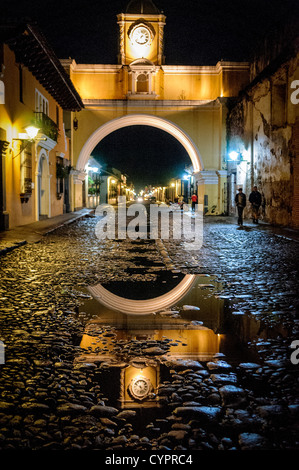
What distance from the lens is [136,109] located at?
31828 mm

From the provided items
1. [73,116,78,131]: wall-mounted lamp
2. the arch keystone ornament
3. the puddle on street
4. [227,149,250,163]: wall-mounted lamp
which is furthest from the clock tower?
the puddle on street

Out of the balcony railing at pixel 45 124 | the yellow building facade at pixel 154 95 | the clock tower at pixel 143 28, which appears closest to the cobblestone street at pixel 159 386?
the balcony railing at pixel 45 124

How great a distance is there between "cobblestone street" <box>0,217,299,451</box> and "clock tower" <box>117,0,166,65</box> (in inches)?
1125

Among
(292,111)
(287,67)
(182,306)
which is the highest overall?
(287,67)

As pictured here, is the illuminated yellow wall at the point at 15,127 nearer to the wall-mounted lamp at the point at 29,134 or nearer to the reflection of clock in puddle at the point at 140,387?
the wall-mounted lamp at the point at 29,134

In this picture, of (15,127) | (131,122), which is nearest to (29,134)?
(15,127)

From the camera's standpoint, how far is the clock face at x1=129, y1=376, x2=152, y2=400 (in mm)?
3070

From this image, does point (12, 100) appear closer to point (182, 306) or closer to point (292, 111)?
point (292, 111)

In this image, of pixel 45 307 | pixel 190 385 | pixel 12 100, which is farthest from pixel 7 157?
pixel 190 385

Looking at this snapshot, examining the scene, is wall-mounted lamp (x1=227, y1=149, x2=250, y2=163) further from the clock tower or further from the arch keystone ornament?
the clock tower

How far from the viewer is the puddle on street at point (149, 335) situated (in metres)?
3.36

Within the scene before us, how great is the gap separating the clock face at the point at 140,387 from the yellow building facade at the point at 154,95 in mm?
28902

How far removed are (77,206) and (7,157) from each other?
17.1m

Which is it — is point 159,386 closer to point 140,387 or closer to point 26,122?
point 140,387
